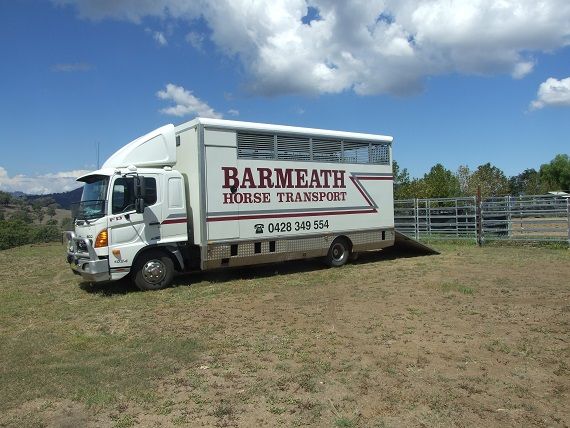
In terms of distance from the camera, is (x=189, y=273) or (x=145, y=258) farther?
(x=189, y=273)

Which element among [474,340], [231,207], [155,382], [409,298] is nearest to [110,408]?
[155,382]

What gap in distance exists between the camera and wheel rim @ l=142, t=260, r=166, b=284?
10375mm

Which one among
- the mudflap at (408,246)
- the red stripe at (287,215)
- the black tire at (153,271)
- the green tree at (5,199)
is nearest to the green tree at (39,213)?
the green tree at (5,199)

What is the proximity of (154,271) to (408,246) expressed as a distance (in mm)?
8814

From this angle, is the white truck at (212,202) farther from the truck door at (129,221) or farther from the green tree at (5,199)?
the green tree at (5,199)

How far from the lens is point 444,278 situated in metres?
11.2

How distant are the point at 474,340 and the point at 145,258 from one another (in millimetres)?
6572

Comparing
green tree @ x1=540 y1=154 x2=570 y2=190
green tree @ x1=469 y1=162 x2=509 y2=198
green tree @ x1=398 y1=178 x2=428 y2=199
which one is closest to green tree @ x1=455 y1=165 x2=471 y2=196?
green tree @ x1=469 y1=162 x2=509 y2=198

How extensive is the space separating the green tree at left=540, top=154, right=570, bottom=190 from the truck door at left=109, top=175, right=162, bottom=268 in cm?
6794

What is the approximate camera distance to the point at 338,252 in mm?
13797

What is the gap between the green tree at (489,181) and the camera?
43.4 m

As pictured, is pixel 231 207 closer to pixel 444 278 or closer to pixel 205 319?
pixel 205 319

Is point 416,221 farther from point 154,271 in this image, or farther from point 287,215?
point 154,271

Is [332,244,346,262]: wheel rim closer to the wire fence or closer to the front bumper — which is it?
the front bumper
